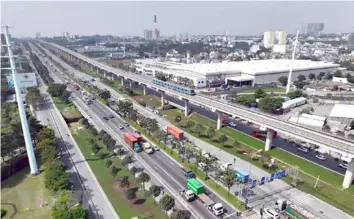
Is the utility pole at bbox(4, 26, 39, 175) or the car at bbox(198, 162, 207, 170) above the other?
the utility pole at bbox(4, 26, 39, 175)

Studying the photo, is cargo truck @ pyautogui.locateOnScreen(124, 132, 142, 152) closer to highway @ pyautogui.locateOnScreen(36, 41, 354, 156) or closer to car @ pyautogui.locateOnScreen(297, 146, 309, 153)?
highway @ pyautogui.locateOnScreen(36, 41, 354, 156)

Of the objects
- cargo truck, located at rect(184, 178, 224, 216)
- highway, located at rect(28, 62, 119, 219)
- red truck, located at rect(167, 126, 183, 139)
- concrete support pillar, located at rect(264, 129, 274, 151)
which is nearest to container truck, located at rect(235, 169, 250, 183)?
cargo truck, located at rect(184, 178, 224, 216)

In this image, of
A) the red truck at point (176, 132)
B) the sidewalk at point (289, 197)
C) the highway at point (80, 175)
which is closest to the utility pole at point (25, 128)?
the highway at point (80, 175)

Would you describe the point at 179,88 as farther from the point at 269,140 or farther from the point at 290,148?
the point at 290,148

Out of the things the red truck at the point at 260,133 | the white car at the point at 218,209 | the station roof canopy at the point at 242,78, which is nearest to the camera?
the white car at the point at 218,209

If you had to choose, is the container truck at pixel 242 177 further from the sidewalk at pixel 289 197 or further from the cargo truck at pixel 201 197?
the cargo truck at pixel 201 197

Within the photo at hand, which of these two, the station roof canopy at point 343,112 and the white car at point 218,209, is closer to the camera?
the white car at point 218,209

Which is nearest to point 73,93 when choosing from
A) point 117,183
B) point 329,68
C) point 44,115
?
point 44,115
